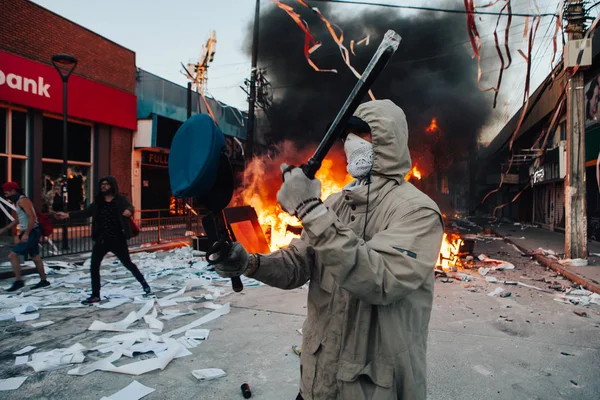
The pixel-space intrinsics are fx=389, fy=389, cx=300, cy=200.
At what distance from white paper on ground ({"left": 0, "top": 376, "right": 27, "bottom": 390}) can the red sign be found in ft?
36.9

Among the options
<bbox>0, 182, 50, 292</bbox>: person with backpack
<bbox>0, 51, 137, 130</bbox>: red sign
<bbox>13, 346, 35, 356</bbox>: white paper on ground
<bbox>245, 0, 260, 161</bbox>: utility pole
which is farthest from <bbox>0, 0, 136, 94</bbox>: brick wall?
<bbox>13, 346, 35, 356</bbox>: white paper on ground

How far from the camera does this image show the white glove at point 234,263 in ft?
5.21

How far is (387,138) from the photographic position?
165 cm

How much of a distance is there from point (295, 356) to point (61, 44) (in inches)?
579

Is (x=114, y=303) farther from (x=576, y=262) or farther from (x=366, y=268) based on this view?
(x=576, y=262)

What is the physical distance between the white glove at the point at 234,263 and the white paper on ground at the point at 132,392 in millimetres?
2338

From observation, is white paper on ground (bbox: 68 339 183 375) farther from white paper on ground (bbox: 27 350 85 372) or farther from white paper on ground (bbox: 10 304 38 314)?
white paper on ground (bbox: 10 304 38 314)

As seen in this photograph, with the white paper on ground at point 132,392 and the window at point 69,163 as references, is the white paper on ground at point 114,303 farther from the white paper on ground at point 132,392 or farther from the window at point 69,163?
the window at point 69,163

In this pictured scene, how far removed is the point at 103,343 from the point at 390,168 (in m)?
4.17

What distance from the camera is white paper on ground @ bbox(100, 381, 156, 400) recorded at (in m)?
3.23

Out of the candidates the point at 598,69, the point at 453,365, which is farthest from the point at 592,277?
the point at 598,69

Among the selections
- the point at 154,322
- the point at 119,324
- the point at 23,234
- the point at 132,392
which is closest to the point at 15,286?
the point at 23,234

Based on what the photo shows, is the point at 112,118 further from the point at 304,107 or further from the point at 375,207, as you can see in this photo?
the point at 375,207

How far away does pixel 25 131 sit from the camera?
42.1ft
